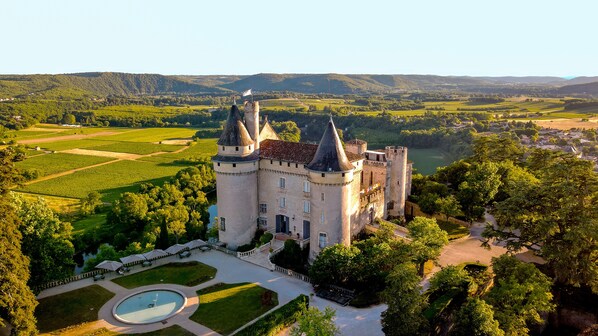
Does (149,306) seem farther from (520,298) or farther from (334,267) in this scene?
(520,298)

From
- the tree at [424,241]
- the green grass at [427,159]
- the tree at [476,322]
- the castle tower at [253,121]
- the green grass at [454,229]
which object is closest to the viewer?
the tree at [476,322]

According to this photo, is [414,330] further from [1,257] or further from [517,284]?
[1,257]

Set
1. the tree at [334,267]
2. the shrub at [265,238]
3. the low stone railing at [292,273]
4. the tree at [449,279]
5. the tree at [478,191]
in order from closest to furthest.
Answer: the tree at [449,279] < the tree at [334,267] < the low stone railing at [292,273] < the shrub at [265,238] < the tree at [478,191]

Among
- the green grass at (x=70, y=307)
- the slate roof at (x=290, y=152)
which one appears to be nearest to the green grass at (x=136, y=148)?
the slate roof at (x=290, y=152)

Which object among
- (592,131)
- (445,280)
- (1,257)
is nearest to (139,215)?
(1,257)

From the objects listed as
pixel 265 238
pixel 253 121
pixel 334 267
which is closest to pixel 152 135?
pixel 253 121

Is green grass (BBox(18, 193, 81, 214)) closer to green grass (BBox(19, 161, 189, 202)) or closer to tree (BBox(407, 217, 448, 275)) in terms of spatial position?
green grass (BBox(19, 161, 189, 202))

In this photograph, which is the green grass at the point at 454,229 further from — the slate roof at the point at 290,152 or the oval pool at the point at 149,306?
the oval pool at the point at 149,306
